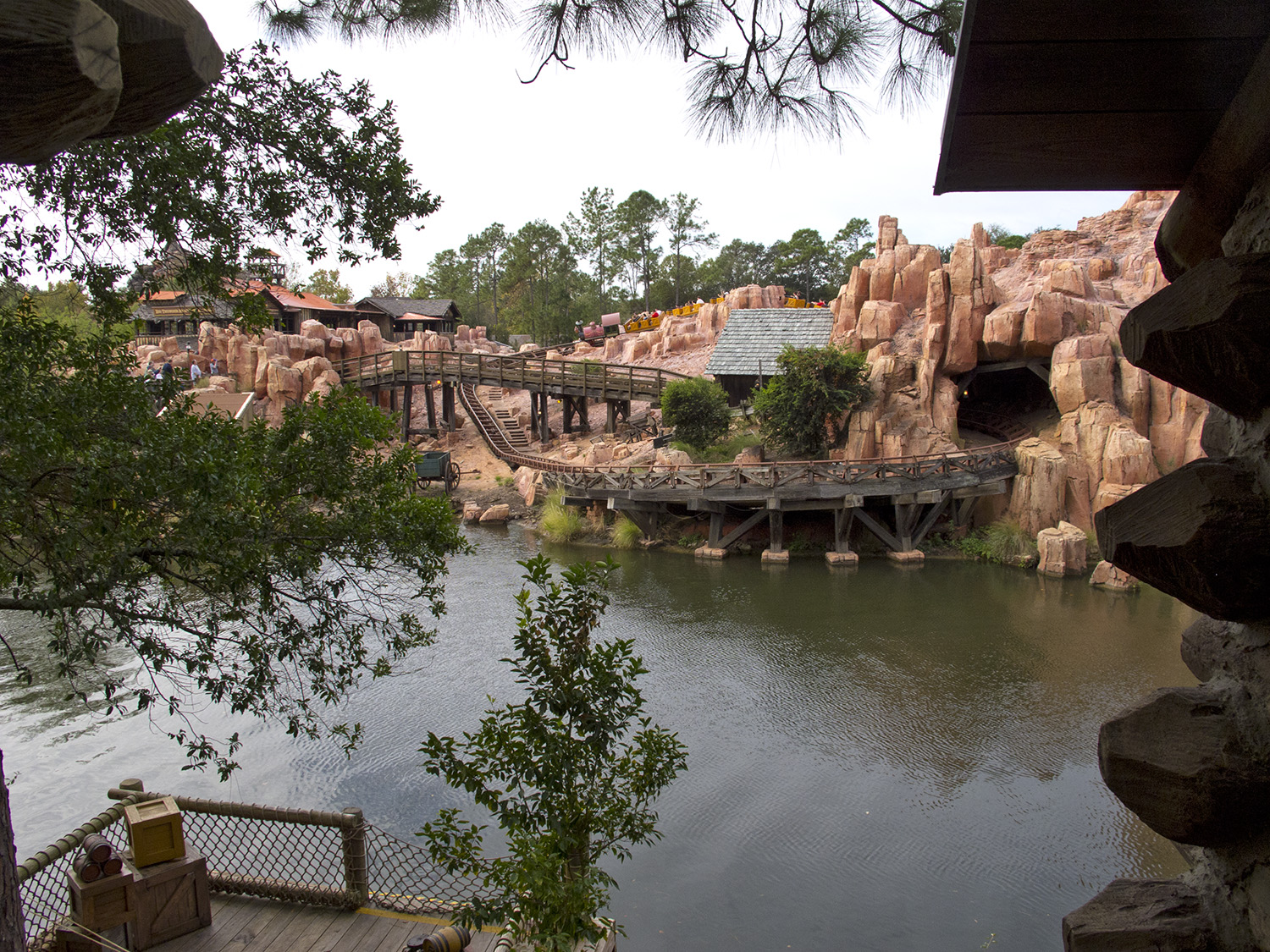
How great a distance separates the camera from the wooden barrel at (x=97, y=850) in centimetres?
502

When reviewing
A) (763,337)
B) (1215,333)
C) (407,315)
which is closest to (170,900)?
(1215,333)

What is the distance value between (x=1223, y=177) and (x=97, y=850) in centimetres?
619

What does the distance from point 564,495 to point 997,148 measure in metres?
20.8

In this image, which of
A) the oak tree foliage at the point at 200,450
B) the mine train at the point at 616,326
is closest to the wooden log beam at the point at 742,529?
the oak tree foliage at the point at 200,450

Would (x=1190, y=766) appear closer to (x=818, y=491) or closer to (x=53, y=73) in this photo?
(x=53, y=73)

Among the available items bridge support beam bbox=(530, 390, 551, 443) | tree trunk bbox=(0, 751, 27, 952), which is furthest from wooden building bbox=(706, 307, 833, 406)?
tree trunk bbox=(0, 751, 27, 952)

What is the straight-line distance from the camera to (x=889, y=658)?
43.7ft

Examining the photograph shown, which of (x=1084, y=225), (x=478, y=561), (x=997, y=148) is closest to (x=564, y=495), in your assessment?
(x=478, y=561)

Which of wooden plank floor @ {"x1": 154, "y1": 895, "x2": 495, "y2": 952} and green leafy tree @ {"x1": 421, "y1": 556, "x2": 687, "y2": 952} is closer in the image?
green leafy tree @ {"x1": 421, "y1": 556, "x2": 687, "y2": 952}

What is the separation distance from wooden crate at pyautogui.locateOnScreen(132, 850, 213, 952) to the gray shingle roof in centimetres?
4410

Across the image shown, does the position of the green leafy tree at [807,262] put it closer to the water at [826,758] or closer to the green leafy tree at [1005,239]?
the green leafy tree at [1005,239]

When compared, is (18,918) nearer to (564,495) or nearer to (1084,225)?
(564,495)

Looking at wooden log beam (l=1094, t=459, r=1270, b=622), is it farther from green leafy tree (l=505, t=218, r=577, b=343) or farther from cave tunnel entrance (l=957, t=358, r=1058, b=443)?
green leafy tree (l=505, t=218, r=577, b=343)

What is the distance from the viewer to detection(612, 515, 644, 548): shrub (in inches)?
832
